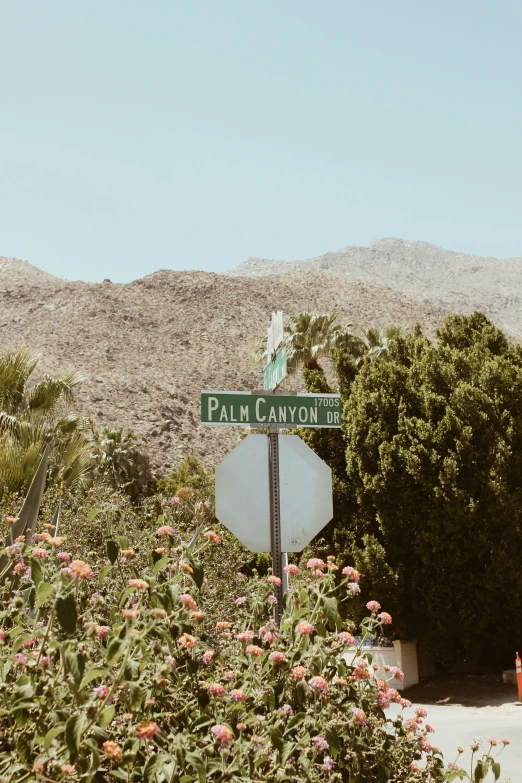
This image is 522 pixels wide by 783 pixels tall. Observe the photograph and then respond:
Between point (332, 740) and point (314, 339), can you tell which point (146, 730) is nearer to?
point (332, 740)

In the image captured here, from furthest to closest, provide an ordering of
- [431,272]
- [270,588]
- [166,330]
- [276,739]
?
1. [431,272]
2. [166,330]
3. [270,588]
4. [276,739]

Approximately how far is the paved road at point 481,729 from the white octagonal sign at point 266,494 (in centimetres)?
283

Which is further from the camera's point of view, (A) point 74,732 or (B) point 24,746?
(B) point 24,746

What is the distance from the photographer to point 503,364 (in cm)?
1489

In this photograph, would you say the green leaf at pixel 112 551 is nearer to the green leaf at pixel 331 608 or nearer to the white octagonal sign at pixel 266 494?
the green leaf at pixel 331 608

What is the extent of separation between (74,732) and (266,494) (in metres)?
2.79

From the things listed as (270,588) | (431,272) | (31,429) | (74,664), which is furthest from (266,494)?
(431,272)

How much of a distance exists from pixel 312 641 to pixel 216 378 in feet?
161

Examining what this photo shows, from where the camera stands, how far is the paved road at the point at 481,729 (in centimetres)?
701

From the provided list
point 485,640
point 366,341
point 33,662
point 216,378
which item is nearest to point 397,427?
point 485,640

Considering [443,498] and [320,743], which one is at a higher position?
[443,498]

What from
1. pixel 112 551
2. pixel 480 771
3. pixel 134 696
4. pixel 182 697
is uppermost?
pixel 112 551

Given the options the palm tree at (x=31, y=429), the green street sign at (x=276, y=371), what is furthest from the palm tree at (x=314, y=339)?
the green street sign at (x=276, y=371)

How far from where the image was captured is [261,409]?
5570mm
